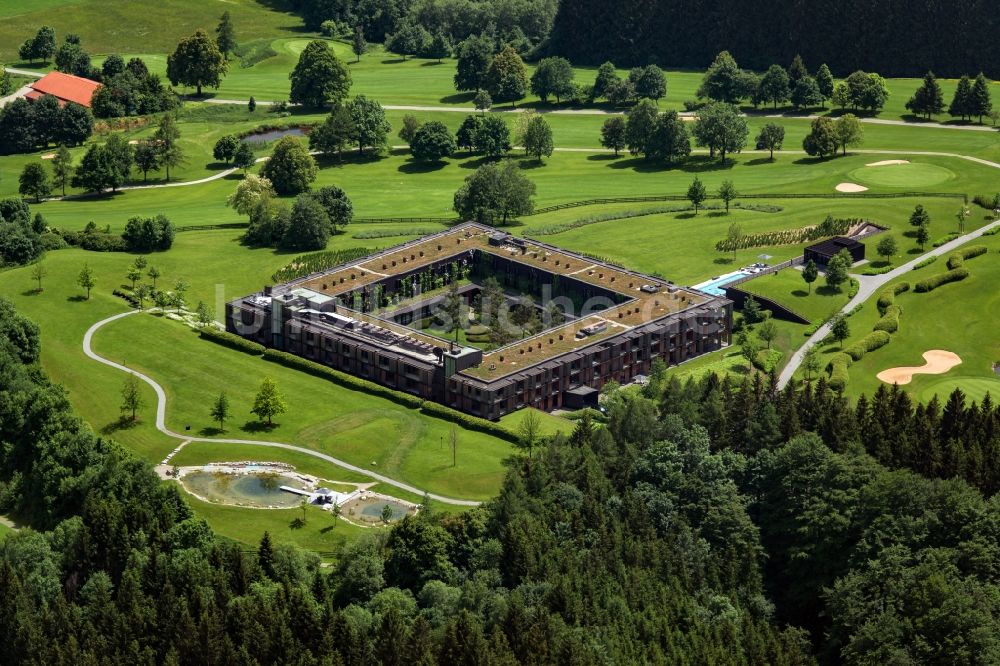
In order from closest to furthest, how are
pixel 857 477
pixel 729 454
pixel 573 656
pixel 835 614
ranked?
pixel 573 656
pixel 835 614
pixel 857 477
pixel 729 454

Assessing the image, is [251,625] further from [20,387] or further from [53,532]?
[20,387]

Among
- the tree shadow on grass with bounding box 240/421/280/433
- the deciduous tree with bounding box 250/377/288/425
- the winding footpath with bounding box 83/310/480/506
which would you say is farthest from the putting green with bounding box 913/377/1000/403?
the tree shadow on grass with bounding box 240/421/280/433

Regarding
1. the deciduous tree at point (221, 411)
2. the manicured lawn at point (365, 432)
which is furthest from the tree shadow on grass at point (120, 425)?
the deciduous tree at point (221, 411)

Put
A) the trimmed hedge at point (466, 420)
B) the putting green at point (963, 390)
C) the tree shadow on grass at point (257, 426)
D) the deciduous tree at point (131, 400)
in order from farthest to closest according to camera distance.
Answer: the putting green at point (963, 390) < the tree shadow on grass at point (257, 426) < the deciduous tree at point (131, 400) < the trimmed hedge at point (466, 420)

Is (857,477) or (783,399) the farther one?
(783,399)

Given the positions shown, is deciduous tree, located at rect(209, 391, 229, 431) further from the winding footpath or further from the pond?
the pond

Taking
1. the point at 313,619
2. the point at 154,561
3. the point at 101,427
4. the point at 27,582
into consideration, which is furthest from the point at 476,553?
the point at 101,427

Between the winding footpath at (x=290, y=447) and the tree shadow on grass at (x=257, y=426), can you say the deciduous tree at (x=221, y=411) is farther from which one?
the winding footpath at (x=290, y=447)
